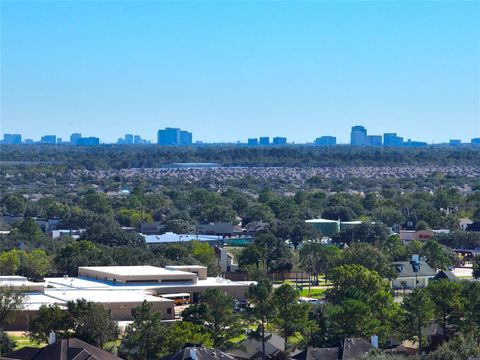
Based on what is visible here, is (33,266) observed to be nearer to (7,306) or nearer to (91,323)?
(7,306)

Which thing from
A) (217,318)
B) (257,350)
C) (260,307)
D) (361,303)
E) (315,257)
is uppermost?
(361,303)

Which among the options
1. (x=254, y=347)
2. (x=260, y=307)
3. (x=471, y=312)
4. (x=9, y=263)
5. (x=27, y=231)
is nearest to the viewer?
(x=254, y=347)

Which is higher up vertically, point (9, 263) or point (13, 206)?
point (9, 263)

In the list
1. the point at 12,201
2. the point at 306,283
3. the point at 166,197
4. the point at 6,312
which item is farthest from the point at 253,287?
the point at 166,197

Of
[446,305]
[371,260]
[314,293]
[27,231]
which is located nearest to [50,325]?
[446,305]

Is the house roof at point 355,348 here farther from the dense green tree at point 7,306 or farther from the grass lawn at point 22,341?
the dense green tree at point 7,306

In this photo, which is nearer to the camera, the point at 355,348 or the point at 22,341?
the point at 355,348
